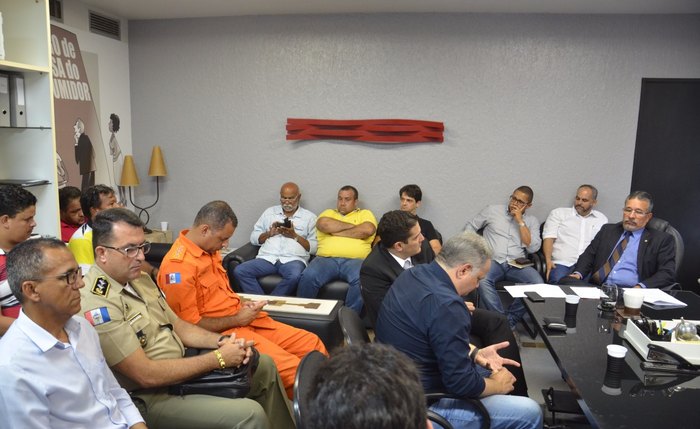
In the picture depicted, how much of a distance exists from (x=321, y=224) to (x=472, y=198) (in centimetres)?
151

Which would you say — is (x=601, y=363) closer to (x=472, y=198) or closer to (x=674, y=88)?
(x=472, y=198)

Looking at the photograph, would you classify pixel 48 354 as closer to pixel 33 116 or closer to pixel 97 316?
pixel 97 316

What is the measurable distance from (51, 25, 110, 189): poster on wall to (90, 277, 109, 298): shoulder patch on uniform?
2629 mm

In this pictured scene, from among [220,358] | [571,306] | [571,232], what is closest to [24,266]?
[220,358]

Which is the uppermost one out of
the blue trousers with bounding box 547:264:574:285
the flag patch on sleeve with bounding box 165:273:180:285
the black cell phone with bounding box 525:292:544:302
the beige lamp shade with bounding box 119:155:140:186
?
the beige lamp shade with bounding box 119:155:140:186

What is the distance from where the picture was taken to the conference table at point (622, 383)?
1.55 meters

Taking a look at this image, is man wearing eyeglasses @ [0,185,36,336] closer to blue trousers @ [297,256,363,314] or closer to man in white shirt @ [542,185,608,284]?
blue trousers @ [297,256,363,314]

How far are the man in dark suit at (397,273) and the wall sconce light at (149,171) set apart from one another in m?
3.15

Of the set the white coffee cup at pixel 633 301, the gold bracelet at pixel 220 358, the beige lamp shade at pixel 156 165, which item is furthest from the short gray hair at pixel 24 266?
the beige lamp shade at pixel 156 165

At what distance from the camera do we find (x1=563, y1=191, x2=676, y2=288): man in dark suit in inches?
133

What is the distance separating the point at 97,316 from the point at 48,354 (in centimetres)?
35

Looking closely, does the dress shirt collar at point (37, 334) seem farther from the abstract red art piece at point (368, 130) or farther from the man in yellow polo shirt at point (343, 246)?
the abstract red art piece at point (368, 130)

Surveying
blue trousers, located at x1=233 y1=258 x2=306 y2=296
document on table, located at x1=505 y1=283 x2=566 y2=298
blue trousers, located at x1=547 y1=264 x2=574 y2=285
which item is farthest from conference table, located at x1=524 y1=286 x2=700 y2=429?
A: blue trousers, located at x1=233 y1=258 x2=306 y2=296

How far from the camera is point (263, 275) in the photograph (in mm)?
4320
